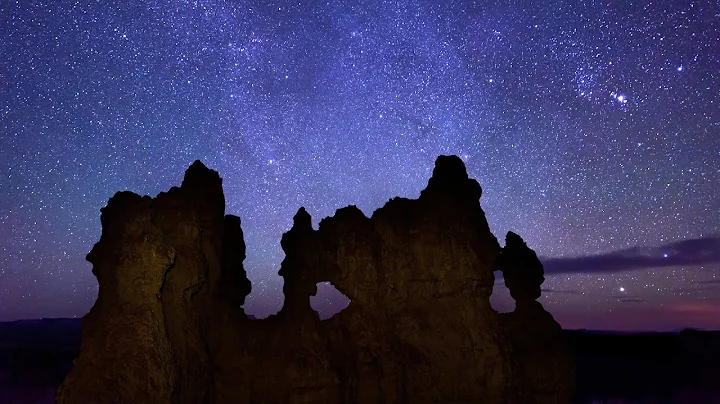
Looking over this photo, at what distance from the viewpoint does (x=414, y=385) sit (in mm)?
23328

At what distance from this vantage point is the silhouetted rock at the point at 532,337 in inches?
985

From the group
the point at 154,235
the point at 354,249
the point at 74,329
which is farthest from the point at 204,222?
the point at 74,329

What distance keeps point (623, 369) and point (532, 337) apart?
268ft

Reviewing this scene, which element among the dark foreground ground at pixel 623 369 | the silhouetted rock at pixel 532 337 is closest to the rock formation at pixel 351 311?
the silhouetted rock at pixel 532 337

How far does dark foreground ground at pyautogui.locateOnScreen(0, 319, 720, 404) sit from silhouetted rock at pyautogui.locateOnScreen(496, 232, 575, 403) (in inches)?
1150

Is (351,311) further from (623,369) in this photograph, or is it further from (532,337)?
(623,369)

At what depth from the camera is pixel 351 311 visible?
24891 millimetres

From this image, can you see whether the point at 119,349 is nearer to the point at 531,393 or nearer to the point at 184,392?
the point at 184,392

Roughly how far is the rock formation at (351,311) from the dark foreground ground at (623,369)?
114 feet

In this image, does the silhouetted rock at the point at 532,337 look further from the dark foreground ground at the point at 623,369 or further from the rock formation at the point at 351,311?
the dark foreground ground at the point at 623,369

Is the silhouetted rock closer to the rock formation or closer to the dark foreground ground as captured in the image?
the rock formation

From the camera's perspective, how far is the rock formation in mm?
20438

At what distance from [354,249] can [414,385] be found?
675 cm

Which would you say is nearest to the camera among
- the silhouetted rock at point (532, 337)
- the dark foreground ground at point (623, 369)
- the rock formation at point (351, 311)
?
the rock formation at point (351, 311)
